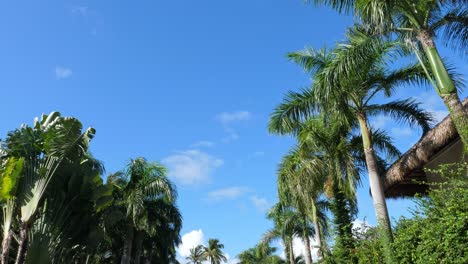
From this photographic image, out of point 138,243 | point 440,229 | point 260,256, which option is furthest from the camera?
point 260,256

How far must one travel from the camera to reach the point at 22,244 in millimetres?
10719

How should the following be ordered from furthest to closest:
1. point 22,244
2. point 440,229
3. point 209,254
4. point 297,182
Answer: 1. point 209,254
2. point 297,182
3. point 22,244
4. point 440,229

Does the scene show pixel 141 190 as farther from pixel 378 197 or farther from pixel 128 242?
pixel 378 197

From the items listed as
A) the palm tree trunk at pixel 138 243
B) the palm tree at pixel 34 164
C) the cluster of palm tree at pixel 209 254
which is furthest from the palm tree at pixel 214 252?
the palm tree at pixel 34 164

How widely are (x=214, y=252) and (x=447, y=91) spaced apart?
7746 cm

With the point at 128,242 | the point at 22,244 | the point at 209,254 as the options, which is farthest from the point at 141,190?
the point at 209,254

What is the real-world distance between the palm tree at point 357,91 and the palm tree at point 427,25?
823 mm

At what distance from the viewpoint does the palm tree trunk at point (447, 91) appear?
750cm

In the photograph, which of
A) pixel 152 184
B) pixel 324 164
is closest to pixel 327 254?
pixel 324 164

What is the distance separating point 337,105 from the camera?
11.9 metres

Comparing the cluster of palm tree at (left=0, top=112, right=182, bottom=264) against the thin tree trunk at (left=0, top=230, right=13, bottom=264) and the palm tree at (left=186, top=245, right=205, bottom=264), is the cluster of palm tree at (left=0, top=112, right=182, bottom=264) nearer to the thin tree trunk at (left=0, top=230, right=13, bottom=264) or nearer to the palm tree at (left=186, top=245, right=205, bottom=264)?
the thin tree trunk at (left=0, top=230, right=13, bottom=264)

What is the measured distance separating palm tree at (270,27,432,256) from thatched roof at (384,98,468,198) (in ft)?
2.31

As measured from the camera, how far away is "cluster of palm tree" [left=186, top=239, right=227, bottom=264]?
80.1 metres

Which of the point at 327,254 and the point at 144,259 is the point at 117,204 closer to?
the point at 144,259
